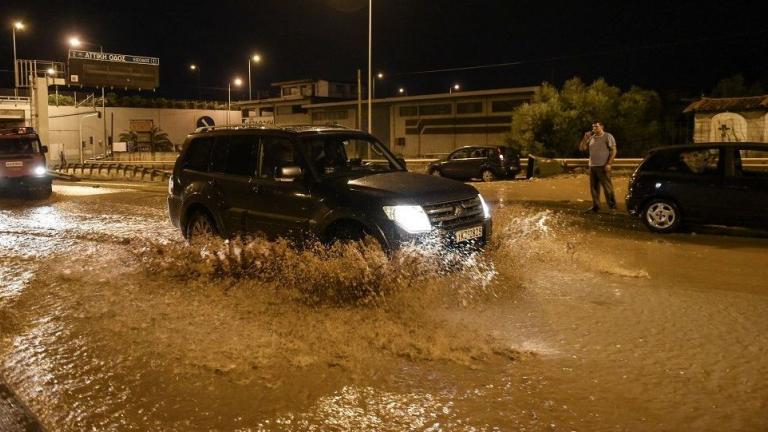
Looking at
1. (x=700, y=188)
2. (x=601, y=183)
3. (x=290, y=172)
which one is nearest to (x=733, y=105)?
(x=601, y=183)

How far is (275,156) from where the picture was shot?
8102mm

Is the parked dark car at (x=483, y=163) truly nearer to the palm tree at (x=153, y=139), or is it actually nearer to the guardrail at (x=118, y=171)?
the guardrail at (x=118, y=171)

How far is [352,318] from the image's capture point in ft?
20.3

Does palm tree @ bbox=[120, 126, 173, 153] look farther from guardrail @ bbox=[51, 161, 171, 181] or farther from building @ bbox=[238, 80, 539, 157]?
guardrail @ bbox=[51, 161, 171, 181]

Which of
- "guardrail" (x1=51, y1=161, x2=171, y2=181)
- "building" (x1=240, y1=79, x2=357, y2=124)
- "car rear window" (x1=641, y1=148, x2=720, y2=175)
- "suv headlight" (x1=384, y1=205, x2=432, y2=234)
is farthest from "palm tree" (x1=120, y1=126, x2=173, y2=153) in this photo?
"suv headlight" (x1=384, y1=205, x2=432, y2=234)

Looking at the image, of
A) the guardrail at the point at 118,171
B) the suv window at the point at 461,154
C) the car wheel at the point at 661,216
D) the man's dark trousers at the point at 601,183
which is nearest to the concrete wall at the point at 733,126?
the suv window at the point at 461,154

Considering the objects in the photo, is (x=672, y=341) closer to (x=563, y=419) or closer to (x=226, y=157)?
(x=563, y=419)

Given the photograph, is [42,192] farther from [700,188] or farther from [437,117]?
[437,117]

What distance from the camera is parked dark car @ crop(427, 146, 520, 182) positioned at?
81.3 feet

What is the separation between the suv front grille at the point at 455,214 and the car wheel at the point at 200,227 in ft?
10.5

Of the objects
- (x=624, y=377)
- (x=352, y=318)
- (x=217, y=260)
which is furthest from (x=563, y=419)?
(x=217, y=260)

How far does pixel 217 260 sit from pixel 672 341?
16.4 ft

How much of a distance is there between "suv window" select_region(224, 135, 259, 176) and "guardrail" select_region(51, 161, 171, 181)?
1884 centimetres

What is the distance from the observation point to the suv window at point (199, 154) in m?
9.02
